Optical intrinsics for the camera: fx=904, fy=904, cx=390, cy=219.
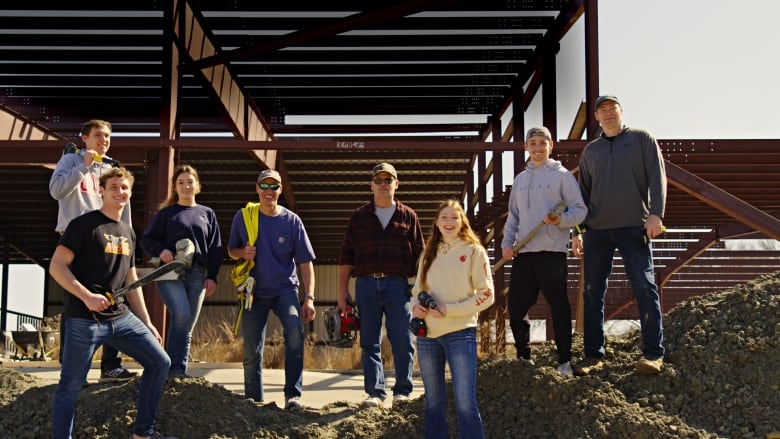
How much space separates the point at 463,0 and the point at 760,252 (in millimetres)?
15436

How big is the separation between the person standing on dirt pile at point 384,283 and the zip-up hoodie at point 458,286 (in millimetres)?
1213

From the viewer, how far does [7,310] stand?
26.7 metres

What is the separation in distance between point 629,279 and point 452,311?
6.20ft

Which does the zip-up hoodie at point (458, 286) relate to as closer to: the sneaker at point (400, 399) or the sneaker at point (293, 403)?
the sneaker at point (400, 399)

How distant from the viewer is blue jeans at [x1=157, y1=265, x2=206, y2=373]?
21.4ft

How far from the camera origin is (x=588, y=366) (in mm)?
6656

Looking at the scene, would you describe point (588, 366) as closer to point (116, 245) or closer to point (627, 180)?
point (627, 180)

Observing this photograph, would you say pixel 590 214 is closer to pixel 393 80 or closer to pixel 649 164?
pixel 649 164

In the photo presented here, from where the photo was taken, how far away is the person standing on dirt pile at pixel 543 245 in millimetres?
6527

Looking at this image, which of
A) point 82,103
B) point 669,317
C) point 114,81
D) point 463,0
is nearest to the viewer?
point 669,317

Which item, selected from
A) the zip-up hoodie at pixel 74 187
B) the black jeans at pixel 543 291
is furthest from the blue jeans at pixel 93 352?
the black jeans at pixel 543 291

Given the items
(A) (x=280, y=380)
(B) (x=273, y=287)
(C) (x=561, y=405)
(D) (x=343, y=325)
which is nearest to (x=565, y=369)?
(C) (x=561, y=405)

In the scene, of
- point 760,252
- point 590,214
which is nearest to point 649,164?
point 590,214

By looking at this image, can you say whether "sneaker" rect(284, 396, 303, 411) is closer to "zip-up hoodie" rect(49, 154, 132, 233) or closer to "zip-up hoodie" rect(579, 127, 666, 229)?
"zip-up hoodie" rect(49, 154, 132, 233)
